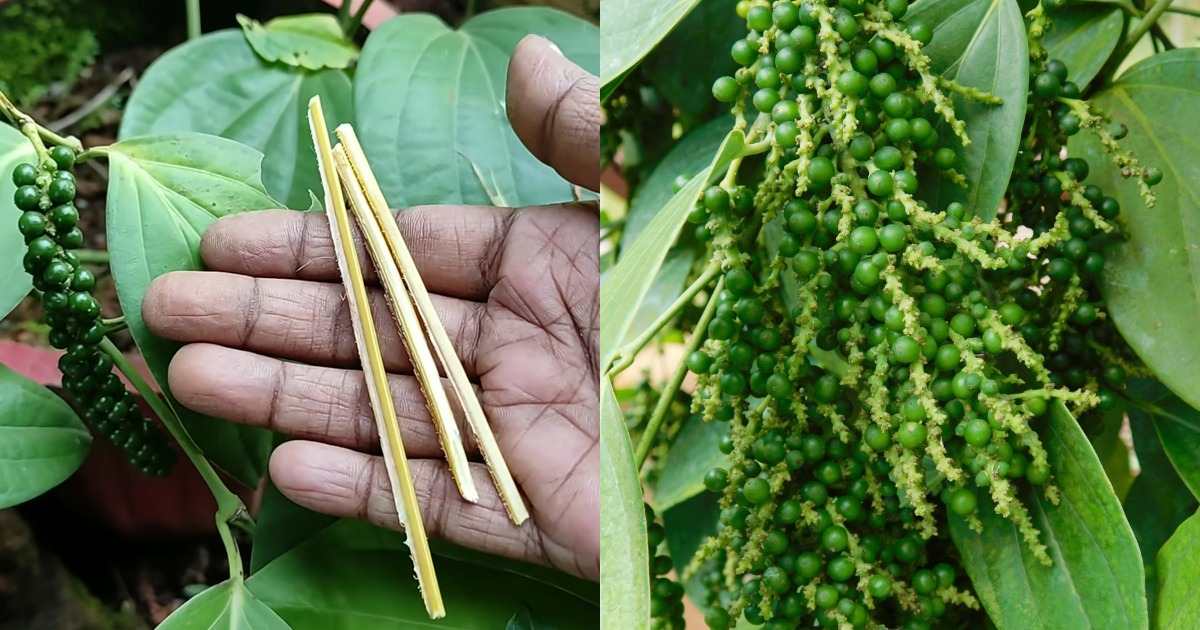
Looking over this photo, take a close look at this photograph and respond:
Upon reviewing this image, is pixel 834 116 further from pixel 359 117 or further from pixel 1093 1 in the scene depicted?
pixel 359 117

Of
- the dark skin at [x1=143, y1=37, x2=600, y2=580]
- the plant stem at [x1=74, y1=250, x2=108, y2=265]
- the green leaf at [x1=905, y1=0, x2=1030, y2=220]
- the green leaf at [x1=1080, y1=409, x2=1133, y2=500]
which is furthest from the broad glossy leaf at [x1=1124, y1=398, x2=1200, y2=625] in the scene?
the plant stem at [x1=74, y1=250, x2=108, y2=265]

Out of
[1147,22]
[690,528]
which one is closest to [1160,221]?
[1147,22]

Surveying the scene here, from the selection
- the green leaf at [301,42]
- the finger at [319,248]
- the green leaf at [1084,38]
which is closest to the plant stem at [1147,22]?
the green leaf at [1084,38]

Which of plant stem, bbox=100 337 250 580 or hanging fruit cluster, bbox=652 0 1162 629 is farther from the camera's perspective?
plant stem, bbox=100 337 250 580

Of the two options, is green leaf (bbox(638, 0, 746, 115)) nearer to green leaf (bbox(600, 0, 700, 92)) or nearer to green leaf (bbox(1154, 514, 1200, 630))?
green leaf (bbox(600, 0, 700, 92))

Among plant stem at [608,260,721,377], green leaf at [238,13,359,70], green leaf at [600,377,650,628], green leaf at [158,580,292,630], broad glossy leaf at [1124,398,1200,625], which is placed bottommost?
green leaf at [158,580,292,630]
